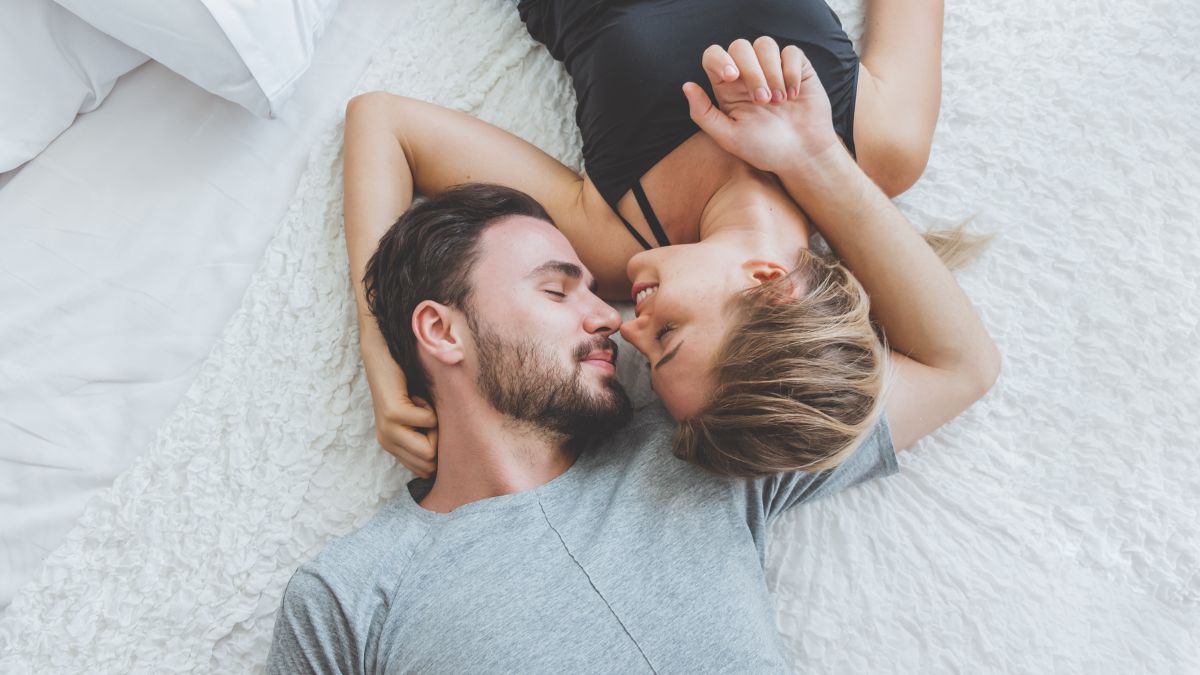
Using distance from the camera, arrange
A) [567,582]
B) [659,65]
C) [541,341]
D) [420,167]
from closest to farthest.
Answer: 1. [567,582]
2. [541,341]
3. [659,65]
4. [420,167]

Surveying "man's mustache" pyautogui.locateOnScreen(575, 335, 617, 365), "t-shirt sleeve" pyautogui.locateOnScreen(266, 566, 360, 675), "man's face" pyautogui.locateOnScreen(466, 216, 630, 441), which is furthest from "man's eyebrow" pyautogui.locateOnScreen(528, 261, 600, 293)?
"t-shirt sleeve" pyautogui.locateOnScreen(266, 566, 360, 675)

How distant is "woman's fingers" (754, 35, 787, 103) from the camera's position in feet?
3.91

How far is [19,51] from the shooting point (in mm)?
1281

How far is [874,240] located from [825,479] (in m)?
0.34

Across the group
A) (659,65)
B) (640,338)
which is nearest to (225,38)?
(659,65)

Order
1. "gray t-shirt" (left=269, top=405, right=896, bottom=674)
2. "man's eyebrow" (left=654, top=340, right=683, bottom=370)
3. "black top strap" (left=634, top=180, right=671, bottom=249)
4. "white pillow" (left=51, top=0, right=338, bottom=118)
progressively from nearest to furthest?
"gray t-shirt" (left=269, top=405, right=896, bottom=674)
"man's eyebrow" (left=654, top=340, right=683, bottom=370)
"white pillow" (left=51, top=0, right=338, bottom=118)
"black top strap" (left=634, top=180, right=671, bottom=249)

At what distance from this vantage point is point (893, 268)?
1180 millimetres

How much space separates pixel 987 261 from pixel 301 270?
107 centimetres

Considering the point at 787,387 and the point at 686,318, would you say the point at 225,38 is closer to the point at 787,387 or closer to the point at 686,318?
the point at 686,318

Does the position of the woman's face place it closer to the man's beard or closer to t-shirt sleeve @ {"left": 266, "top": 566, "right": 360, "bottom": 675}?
the man's beard

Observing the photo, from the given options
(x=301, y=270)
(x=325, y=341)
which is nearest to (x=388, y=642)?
(x=325, y=341)

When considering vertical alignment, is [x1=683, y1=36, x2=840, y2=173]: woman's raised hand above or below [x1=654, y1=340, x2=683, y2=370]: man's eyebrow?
above

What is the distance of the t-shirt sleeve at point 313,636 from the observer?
1.05 meters

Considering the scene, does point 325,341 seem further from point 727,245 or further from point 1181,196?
point 1181,196
